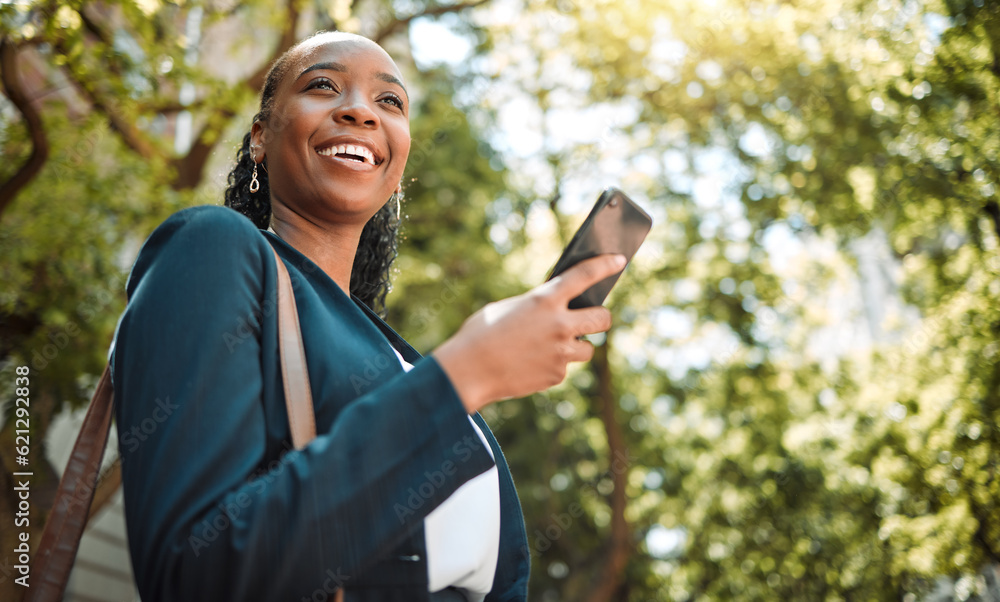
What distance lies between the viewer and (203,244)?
1.12 m

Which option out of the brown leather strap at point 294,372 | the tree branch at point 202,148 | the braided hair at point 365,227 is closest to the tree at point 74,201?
the tree branch at point 202,148

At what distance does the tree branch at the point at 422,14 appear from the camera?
34.3 ft

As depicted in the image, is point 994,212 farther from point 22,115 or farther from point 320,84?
point 22,115

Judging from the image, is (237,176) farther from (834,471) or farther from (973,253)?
(834,471)

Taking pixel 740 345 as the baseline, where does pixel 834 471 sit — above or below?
below

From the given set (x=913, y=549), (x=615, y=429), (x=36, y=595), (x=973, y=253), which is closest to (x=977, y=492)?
(x=913, y=549)

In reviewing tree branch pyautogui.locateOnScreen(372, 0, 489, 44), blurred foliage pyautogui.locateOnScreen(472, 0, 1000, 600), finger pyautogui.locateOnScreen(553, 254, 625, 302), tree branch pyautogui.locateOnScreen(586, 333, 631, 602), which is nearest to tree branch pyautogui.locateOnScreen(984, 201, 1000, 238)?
blurred foliage pyautogui.locateOnScreen(472, 0, 1000, 600)

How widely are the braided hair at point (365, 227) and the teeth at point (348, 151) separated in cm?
43

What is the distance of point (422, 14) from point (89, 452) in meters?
10.4

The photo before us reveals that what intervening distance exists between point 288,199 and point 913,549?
1108 centimetres

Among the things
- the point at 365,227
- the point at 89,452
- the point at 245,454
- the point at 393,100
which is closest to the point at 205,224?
the point at 245,454

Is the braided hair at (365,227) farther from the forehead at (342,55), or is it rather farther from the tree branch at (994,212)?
the tree branch at (994,212)

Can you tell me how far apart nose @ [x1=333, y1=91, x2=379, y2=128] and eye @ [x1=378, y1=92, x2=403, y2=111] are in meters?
0.07

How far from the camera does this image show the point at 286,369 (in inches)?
44.4
